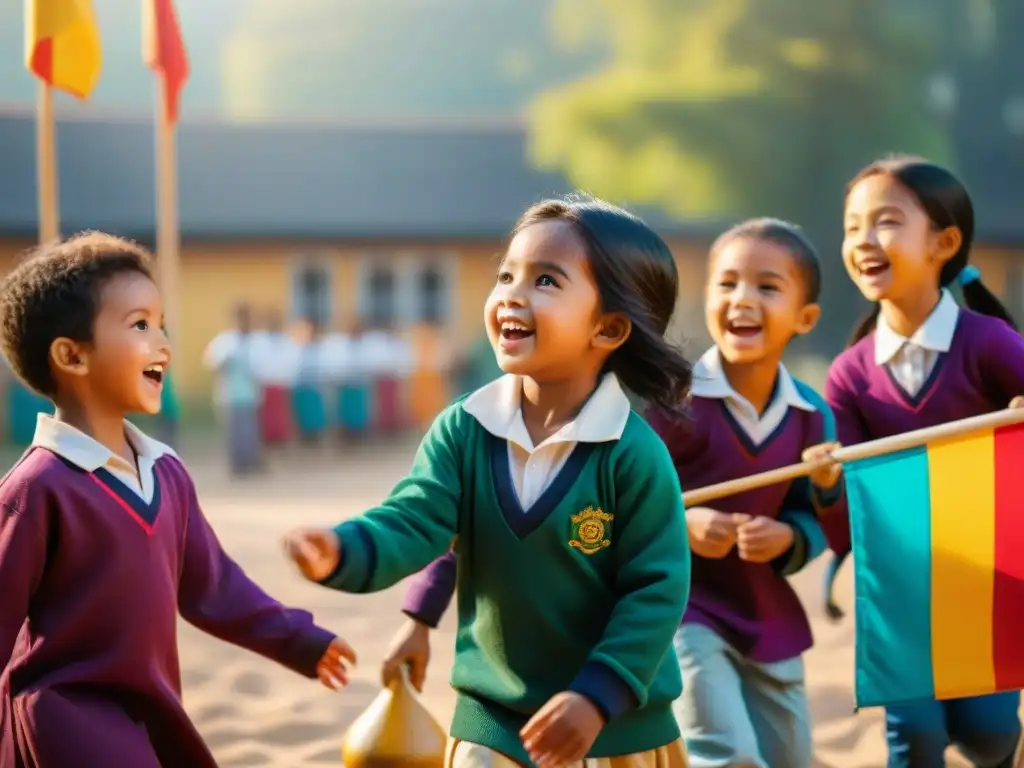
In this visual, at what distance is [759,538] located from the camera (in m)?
3.43

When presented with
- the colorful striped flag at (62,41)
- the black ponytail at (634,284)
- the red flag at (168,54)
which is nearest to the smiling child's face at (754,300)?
the black ponytail at (634,284)

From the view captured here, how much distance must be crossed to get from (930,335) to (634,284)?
1.40 meters

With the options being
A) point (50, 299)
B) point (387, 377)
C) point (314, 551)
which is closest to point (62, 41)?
point (50, 299)

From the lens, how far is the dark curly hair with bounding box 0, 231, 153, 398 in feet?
9.35

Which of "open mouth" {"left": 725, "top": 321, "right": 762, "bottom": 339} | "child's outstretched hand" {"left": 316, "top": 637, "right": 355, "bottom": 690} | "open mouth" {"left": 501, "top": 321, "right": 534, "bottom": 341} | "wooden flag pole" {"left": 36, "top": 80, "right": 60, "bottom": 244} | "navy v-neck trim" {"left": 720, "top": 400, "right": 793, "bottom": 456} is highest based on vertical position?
"wooden flag pole" {"left": 36, "top": 80, "right": 60, "bottom": 244}

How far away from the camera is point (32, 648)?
8.84 feet

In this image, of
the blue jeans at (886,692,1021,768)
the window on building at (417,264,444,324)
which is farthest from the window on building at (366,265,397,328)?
the blue jeans at (886,692,1021,768)

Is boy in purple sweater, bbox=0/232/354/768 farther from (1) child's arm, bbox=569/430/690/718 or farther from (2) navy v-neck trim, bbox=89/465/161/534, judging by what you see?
(1) child's arm, bbox=569/430/690/718

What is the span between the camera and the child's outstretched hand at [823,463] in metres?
3.45

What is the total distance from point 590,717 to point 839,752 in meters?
2.74

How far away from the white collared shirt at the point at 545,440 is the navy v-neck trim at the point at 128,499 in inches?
25.5

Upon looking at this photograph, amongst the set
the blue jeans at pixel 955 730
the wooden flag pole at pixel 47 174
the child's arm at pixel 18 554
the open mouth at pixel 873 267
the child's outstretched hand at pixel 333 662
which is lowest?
the blue jeans at pixel 955 730

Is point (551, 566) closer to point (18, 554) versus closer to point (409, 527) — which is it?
point (409, 527)

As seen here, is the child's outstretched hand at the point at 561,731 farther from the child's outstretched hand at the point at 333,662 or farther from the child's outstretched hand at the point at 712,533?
the child's outstretched hand at the point at 712,533
